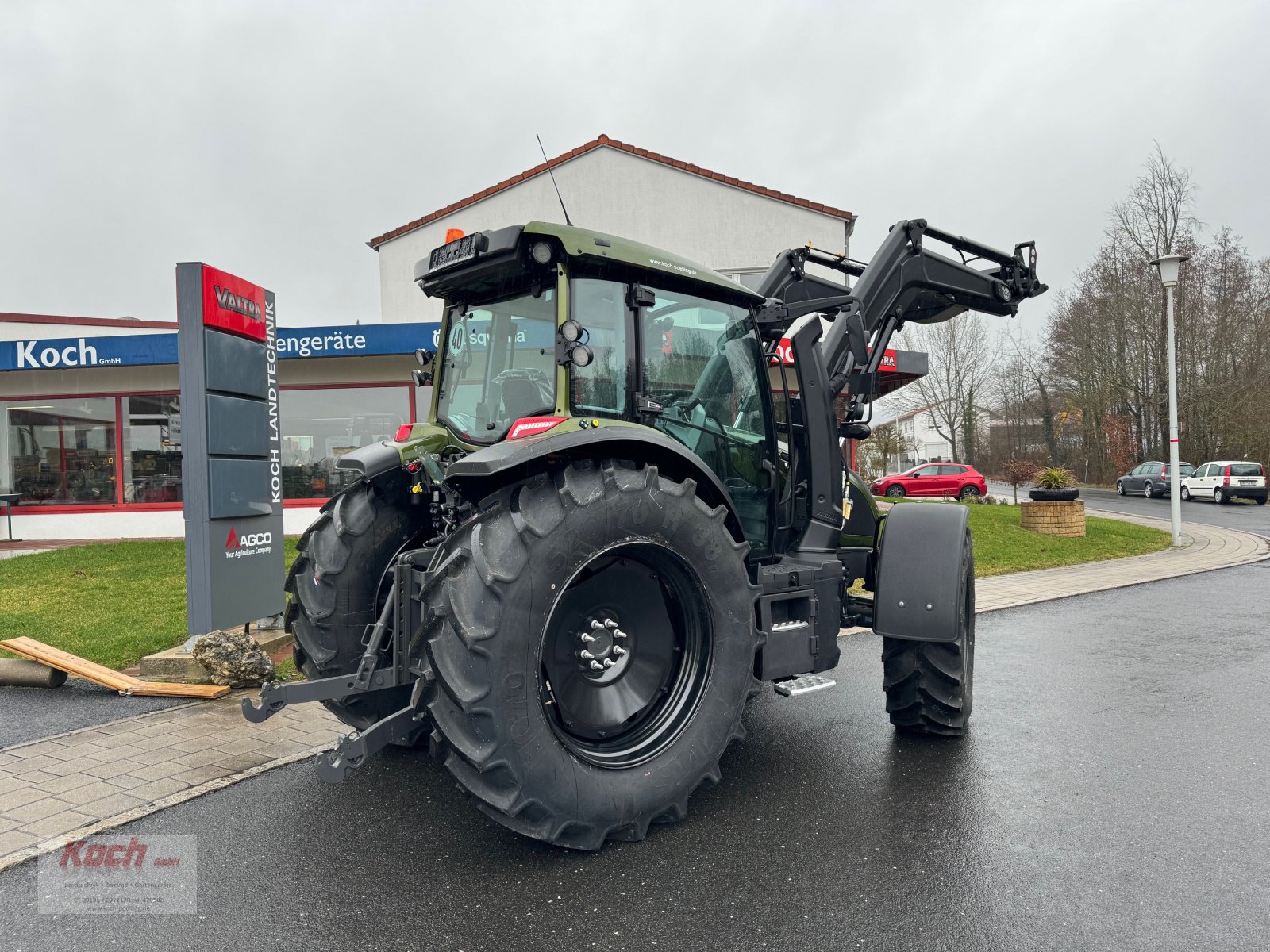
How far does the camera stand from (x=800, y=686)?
4.10m

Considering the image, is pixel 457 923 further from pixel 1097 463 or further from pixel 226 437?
pixel 1097 463

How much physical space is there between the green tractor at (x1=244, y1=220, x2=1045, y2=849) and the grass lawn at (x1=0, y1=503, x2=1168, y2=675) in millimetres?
973

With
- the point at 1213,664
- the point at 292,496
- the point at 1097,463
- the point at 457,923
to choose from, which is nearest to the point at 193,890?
the point at 457,923

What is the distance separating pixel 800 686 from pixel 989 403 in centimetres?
5099

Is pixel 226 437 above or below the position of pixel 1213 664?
above

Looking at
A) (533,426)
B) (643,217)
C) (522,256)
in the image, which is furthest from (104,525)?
(533,426)

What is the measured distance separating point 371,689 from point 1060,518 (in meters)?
16.1

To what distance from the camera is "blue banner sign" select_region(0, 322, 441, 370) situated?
1480cm

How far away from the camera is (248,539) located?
6.33m

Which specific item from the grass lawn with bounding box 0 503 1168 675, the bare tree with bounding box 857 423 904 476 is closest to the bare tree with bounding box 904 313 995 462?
the bare tree with bounding box 857 423 904 476

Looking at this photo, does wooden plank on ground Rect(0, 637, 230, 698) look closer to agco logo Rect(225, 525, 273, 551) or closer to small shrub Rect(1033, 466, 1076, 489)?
agco logo Rect(225, 525, 273, 551)

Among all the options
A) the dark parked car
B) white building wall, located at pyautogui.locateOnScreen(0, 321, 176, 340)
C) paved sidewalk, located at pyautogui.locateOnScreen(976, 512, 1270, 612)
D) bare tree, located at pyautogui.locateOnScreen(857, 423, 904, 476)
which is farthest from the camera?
bare tree, located at pyautogui.locateOnScreen(857, 423, 904, 476)

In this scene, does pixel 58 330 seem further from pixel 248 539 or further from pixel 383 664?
pixel 383 664

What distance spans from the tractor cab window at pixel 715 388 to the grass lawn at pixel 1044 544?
26.5ft
